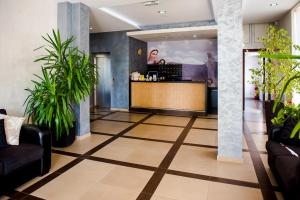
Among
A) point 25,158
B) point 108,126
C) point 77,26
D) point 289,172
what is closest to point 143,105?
point 108,126

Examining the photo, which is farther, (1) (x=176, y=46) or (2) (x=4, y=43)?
(1) (x=176, y=46)

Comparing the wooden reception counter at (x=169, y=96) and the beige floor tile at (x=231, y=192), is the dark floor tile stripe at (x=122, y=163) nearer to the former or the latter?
the beige floor tile at (x=231, y=192)

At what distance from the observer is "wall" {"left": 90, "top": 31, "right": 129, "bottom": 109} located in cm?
812

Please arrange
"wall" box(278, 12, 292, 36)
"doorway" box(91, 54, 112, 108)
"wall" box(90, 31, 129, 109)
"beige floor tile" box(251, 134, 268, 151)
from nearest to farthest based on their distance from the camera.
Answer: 1. "beige floor tile" box(251, 134, 268, 151)
2. "wall" box(278, 12, 292, 36)
3. "wall" box(90, 31, 129, 109)
4. "doorway" box(91, 54, 112, 108)

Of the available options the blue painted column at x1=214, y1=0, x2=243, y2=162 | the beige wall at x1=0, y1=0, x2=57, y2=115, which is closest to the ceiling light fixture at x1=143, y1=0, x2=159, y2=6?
the beige wall at x1=0, y1=0, x2=57, y2=115

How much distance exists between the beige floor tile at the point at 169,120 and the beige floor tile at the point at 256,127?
1.68 metres

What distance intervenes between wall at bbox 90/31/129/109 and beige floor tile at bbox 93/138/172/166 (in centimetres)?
390

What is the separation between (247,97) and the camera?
12.6 meters

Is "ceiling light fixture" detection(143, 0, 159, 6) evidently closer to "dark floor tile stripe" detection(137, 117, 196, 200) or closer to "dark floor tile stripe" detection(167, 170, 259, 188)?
"dark floor tile stripe" detection(137, 117, 196, 200)

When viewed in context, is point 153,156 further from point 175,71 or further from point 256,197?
point 175,71

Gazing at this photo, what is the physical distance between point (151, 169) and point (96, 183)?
2.71ft

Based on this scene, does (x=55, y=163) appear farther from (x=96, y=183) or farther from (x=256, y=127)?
(x=256, y=127)

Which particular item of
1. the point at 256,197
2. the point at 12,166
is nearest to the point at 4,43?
the point at 12,166

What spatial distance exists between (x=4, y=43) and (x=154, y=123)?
4.12 m
